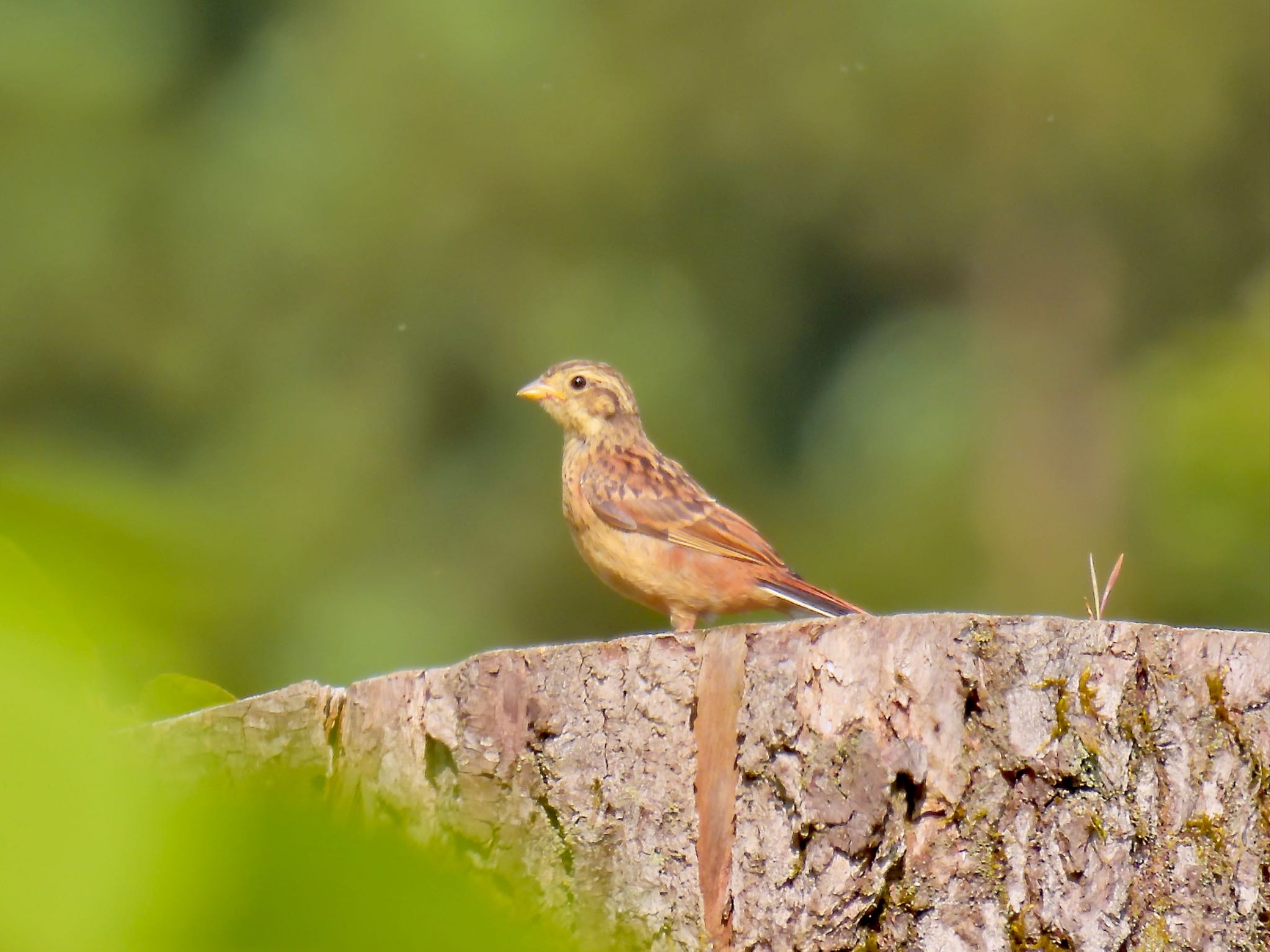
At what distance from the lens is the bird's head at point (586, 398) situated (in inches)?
282

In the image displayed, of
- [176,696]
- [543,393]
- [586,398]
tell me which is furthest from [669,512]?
[176,696]

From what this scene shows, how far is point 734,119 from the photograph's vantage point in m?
24.3

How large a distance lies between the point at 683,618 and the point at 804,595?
532 millimetres

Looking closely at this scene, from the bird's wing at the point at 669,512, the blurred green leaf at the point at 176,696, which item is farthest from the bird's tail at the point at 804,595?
the blurred green leaf at the point at 176,696

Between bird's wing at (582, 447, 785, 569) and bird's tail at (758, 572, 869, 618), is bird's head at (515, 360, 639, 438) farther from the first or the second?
bird's tail at (758, 572, 869, 618)

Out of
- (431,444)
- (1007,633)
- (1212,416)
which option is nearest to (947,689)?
(1007,633)

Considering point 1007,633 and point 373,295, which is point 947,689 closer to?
point 1007,633

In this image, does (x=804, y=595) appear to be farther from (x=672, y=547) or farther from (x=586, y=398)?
(x=586, y=398)

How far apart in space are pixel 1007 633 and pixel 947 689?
0.48 ft

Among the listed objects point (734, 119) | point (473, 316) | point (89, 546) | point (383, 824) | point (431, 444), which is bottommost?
point (383, 824)

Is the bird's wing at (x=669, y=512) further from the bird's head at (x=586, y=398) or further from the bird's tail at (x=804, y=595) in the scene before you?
the bird's head at (x=586, y=398)

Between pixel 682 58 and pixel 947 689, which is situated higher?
pixel 682 58

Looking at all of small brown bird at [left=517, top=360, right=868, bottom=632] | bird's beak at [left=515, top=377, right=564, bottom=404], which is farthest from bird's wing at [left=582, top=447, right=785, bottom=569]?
bird's beak at [left=515, top=377, right=564, bottom=404]

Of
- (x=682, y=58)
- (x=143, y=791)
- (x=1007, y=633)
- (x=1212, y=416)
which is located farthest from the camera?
(x=682, y=58)
